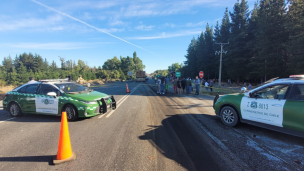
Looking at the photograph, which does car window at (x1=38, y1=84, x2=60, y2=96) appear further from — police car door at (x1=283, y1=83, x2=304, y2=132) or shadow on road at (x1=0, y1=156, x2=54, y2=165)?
police car door at (x1=283, y1=83, x2=304, y2=132)

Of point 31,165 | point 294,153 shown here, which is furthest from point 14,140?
point 294,153

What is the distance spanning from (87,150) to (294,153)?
185 inches

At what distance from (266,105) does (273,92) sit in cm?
46

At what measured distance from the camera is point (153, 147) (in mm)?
3705

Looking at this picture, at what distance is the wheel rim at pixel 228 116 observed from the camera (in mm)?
5227

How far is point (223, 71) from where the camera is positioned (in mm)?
45406

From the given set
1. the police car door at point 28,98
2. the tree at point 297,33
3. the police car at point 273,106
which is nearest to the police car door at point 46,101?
the police car door at point 28,98

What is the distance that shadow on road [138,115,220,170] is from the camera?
3014 millimetres

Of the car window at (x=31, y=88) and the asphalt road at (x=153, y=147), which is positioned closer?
the asphalt road at (x=153, y=147)

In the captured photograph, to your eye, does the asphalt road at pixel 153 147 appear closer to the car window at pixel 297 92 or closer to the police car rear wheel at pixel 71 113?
the police car rear wheel at pixel 71 113

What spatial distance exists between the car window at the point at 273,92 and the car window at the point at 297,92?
156 millimetres

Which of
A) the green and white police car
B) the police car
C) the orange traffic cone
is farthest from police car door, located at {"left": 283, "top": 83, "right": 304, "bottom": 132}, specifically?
the green and white police car

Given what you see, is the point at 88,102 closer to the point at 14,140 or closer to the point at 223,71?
the point at 14,140

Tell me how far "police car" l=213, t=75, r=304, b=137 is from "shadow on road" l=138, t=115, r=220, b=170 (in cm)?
178
